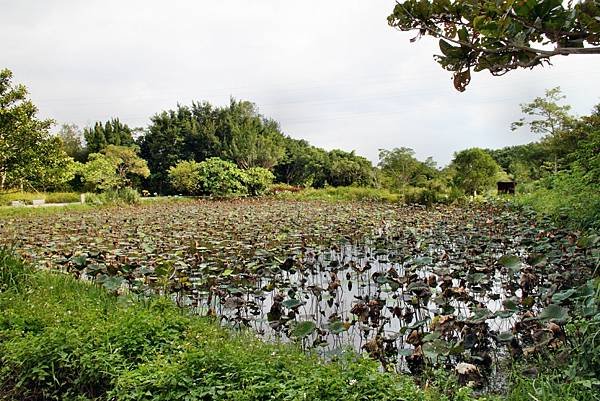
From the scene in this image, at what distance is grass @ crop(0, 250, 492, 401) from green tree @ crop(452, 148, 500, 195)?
46.1ft

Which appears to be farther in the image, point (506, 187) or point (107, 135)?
point (107, 135)

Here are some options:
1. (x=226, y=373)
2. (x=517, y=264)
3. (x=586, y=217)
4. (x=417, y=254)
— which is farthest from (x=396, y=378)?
(x=586, y=217)

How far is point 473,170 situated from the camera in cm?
1532

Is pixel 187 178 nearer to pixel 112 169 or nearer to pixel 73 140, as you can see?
pixel 112 169

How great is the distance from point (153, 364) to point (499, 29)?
72.4 inches

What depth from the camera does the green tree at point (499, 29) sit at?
5.31 ft

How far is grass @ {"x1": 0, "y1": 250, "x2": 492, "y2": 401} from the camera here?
1.63m

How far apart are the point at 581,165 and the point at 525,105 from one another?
12.2 metres

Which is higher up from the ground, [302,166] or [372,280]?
[302,166]

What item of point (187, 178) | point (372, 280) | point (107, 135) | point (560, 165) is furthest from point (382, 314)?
point (107, 135)

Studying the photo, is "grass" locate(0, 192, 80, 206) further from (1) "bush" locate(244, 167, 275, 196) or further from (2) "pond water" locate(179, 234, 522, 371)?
(2) "pond water" locate(179, 234, 522, 371)

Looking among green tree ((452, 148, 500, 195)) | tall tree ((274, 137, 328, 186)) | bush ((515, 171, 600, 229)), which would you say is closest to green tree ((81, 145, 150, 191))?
tall tree ((274, 137, 328, 186))

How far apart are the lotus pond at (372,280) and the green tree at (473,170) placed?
8310mm

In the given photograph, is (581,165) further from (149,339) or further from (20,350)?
(20,350)
